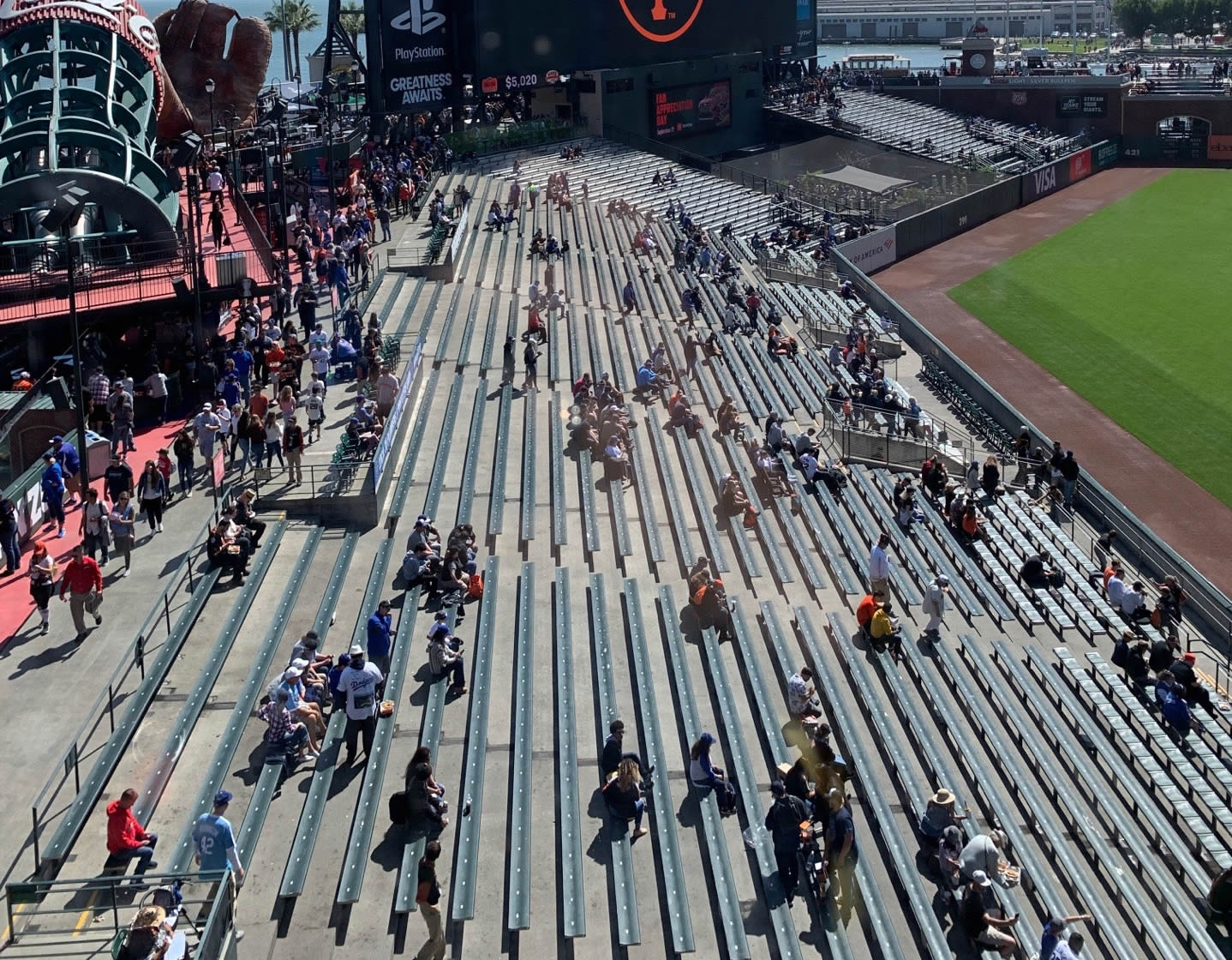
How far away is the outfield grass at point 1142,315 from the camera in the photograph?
110 feet

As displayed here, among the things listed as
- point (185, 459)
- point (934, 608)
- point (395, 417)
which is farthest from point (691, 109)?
point (934, 608)

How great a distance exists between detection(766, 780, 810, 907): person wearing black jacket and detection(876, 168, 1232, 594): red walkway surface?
14.8 metres

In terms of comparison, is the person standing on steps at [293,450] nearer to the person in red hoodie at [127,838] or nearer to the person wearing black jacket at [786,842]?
the person in red hoodie at [127,838]

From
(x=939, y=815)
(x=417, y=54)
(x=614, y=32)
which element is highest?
(x=614, y=32)

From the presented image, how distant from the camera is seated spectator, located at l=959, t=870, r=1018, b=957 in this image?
41.4 feet

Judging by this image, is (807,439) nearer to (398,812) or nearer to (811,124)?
(398,812)

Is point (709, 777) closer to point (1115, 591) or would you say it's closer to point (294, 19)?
point (1115, 591)

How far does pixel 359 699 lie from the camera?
1438 centimetres

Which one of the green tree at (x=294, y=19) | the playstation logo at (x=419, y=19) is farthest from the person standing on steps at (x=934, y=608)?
the green tree at (x=294, y=19)

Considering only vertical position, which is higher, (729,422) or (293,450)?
(293,450)

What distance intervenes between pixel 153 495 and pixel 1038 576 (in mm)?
13266

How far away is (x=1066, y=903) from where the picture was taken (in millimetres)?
14070

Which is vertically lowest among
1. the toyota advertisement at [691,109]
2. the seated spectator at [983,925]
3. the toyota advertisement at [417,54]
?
the seated spectator at [983,925]

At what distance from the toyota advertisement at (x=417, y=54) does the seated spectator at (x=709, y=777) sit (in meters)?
38.0
